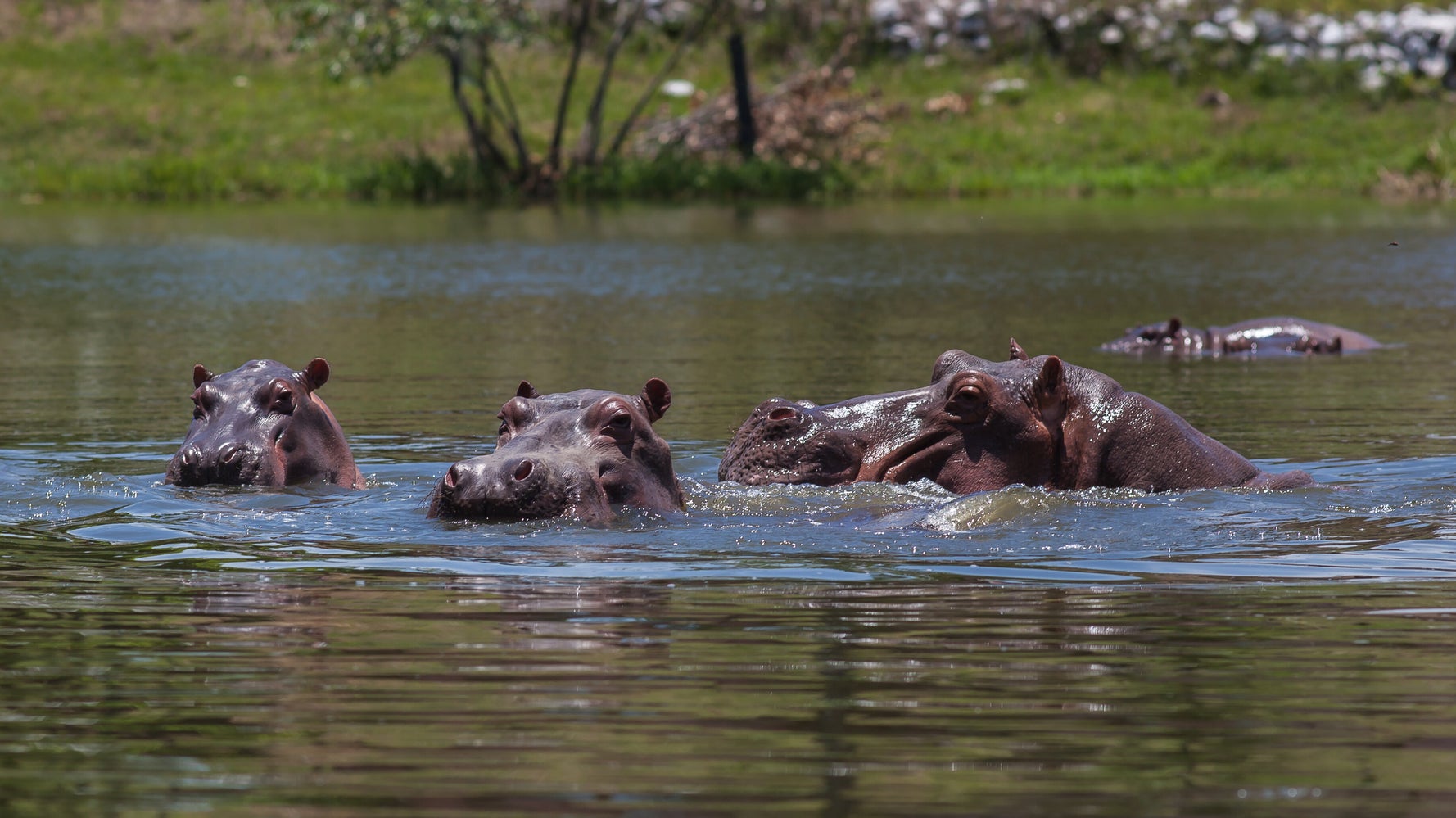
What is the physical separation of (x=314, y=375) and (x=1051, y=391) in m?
2.90

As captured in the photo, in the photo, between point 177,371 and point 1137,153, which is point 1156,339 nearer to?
point 177,371

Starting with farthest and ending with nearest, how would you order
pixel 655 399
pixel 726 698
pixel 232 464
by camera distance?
pixel 232 464 < pixel 655 399 < pixel 726 698

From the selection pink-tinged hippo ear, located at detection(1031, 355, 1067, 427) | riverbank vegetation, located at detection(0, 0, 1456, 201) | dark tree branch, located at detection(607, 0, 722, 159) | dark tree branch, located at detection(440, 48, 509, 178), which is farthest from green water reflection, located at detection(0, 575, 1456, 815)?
dark tree branch, located at detection(607, 0, 722, 159)

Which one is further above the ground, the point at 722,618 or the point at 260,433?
the point at 260,433

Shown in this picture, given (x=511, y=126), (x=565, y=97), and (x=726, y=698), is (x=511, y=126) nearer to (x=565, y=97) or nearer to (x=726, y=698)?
(x=565, y=97)

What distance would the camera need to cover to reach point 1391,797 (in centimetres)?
391

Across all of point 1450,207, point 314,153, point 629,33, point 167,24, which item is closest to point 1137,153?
point 1450,207

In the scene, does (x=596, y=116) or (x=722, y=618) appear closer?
(x=722, y=618)

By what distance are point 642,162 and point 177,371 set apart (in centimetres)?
2367

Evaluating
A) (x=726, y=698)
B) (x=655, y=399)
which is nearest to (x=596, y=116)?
(x=655, y=399)

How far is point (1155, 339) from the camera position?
1524cm

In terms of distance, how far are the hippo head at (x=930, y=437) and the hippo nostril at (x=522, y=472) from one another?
3.40 ft

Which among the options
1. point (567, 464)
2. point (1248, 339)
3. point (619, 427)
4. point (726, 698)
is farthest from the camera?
point (1248, 339)

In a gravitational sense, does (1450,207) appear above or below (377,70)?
below
